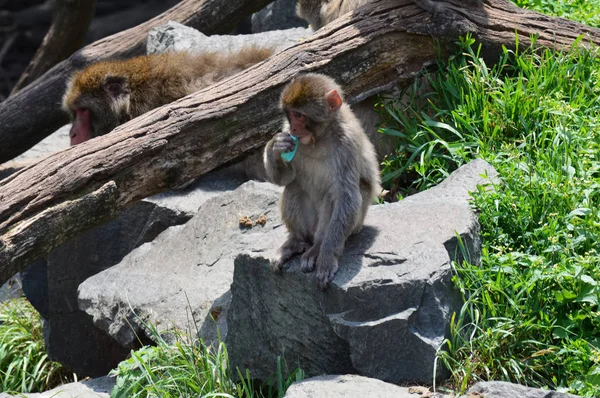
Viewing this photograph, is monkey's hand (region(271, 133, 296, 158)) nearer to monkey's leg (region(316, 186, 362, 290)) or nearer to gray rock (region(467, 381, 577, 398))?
monkey's leg (region(316, 186, 362, 290))

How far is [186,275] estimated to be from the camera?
18.2ft

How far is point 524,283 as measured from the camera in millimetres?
4301

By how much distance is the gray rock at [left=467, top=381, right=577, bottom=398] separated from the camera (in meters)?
3.75

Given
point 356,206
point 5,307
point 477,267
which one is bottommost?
point 5,307

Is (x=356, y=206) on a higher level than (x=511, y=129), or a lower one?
higher

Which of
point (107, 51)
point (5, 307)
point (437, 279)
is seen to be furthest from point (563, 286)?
point (107, 51)

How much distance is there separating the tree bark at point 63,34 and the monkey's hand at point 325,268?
234 inches

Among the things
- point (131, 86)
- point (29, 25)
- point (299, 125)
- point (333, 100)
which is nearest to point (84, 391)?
point (299, 125)

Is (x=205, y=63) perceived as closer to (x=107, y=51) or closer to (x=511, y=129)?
(x=107, y=51)

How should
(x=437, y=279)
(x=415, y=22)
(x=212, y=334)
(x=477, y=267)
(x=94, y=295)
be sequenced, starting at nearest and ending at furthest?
(x=437, y=279), (x=477, y=267), (x=212, y=334), (x=94, y=295), (x=415, y=22)

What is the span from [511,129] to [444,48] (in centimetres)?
82

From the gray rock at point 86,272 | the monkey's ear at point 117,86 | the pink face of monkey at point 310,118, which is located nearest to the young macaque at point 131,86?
the monkey's ear at point 117,86

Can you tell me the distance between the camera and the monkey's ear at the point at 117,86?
7.05 meters

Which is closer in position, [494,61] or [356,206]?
[356,206]
